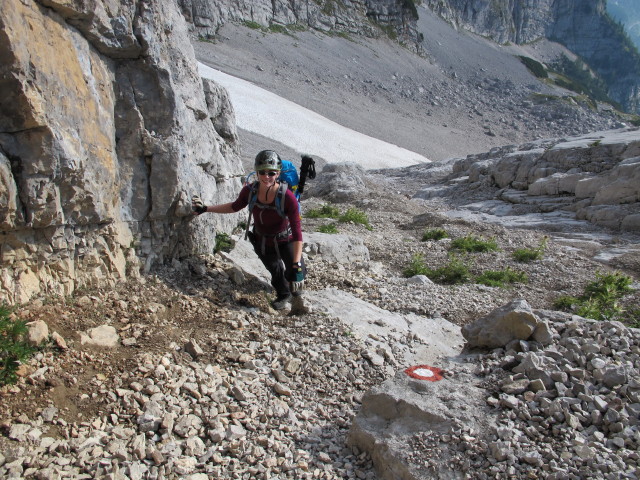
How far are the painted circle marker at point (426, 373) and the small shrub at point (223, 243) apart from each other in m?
4.10

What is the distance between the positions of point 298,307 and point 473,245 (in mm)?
7676

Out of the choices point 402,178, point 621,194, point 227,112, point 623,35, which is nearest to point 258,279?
point 227,112

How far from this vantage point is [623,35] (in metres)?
171

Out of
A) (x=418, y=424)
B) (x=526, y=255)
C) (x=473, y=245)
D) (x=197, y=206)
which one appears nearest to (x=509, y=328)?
(x=418, y=424)

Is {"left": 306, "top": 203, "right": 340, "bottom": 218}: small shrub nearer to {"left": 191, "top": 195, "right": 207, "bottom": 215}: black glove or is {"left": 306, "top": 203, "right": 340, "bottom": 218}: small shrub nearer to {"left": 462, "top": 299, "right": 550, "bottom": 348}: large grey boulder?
{"left": 191, "top": 195, "right": 207, "bottom": 215}: black glove

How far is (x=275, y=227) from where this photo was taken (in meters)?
6.56

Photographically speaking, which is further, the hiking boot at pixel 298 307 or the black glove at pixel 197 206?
the black glove at pixel 197 206

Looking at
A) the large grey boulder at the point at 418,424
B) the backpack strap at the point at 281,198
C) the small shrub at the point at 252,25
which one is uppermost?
the small shrub at the point at 252,25

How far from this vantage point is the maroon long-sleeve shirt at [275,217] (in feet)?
20.9

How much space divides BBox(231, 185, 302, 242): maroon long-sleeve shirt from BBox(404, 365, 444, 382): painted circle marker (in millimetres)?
2523

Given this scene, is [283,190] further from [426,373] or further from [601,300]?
[601,300]

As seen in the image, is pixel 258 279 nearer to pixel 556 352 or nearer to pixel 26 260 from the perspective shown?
pixel 26 260

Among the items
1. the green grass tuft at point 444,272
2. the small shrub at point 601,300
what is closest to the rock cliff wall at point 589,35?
the small shrub at point 601,300

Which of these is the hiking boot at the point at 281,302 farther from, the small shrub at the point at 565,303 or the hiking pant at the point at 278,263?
the small shrub at the point at 565,303
